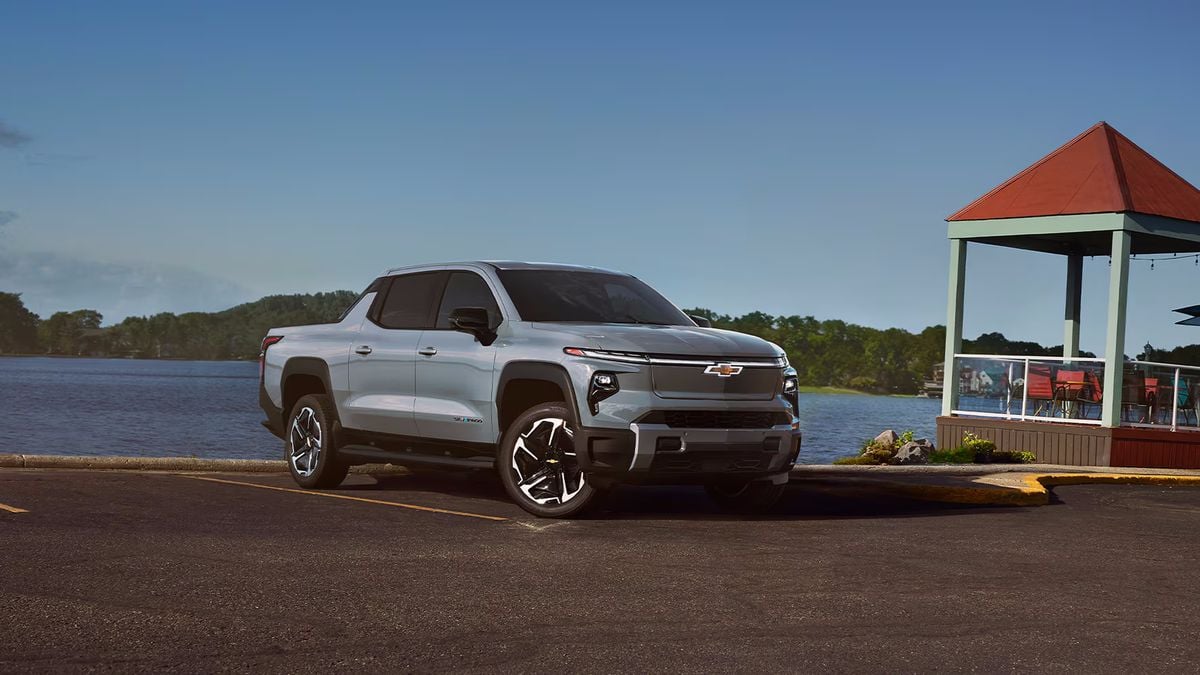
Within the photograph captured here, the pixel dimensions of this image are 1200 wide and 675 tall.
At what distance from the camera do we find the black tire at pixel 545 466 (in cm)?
927

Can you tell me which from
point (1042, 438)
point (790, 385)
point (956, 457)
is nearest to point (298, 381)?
point (790, 385)

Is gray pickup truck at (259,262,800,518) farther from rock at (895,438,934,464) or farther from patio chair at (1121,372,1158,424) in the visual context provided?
rock at (895,438,934,464)

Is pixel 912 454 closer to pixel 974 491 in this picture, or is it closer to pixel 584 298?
pixel 974 491

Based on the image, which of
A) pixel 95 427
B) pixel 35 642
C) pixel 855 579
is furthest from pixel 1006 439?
pixel 95 427

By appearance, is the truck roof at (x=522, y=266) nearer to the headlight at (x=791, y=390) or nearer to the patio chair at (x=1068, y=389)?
the headlight at (x=791, y=390)

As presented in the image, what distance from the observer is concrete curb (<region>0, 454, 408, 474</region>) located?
1260cm

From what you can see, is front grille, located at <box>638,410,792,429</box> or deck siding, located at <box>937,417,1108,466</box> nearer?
front grille, located at <box>638,410,792,429</box>

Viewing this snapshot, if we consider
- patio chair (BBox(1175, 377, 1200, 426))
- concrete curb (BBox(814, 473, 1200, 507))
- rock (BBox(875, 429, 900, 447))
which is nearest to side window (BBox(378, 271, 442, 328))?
concrete curb (BBox(814, 473, 1200, 507))

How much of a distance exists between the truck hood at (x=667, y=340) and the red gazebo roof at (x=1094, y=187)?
11025mm

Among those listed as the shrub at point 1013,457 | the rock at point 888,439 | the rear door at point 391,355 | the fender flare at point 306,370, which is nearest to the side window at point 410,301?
the rear door at point 391,355

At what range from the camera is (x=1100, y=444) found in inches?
730

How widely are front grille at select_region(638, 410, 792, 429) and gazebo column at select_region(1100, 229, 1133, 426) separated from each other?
35.2ft

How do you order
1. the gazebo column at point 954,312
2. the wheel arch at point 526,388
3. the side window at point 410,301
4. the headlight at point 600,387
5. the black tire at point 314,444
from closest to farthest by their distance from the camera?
1. the headlight at point 600,387
2. the wheel arch at point 526,388
3. the side window at point 410,301
4. the black tire at point 314,444
5. the gazebo column at point 954,312

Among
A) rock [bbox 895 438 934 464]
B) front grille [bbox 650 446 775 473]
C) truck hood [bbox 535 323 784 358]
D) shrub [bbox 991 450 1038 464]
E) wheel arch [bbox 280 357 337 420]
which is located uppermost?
truck hood [bbox 535 323 784 358]
